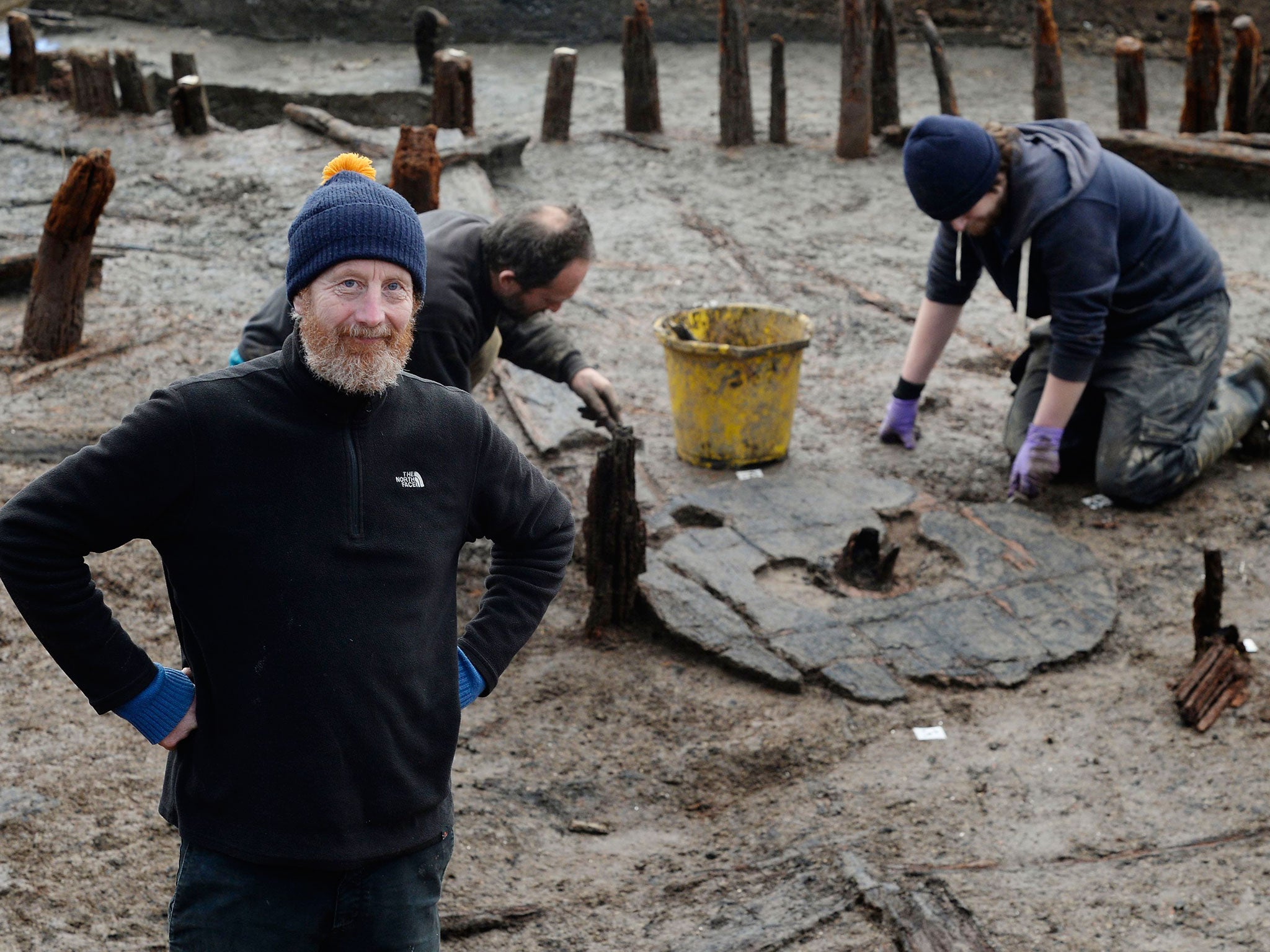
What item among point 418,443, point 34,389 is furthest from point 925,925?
point 34,389

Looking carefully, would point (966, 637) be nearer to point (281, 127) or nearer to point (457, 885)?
point (457, 885)

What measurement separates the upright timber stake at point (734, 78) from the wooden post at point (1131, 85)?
8.82 feet

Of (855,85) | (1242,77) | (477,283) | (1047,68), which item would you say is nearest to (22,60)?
(855,85)

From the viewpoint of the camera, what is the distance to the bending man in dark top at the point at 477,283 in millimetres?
3908

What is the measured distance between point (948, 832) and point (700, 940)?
838mm

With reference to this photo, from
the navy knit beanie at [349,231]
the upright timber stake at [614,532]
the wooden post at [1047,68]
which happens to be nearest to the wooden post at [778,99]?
the wooden post at [1047,68]

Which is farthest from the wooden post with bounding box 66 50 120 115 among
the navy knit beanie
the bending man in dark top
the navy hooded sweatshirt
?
the navy knit beanie

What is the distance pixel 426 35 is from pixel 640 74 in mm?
3086

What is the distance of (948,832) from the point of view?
11.1 ft

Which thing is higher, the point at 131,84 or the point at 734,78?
the point at 131,84

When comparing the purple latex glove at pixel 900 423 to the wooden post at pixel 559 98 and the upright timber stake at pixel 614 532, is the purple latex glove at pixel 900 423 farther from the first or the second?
the wooden post at pixel 559 98

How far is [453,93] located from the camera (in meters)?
9.62

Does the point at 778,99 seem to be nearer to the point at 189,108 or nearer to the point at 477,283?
the point at 189,108

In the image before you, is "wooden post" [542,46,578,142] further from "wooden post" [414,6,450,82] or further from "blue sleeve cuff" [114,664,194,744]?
"blue sleeve cuff" [114,664,194,744]
